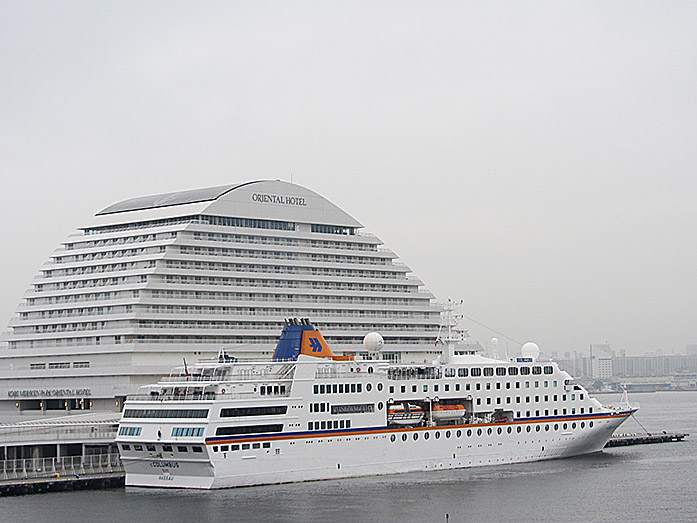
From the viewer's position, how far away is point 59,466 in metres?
65.1

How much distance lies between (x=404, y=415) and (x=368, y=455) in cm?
412

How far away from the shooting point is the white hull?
59062mm

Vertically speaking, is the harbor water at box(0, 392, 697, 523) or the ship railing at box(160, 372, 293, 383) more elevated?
the ship railing at box(160, 372, 293, 383)

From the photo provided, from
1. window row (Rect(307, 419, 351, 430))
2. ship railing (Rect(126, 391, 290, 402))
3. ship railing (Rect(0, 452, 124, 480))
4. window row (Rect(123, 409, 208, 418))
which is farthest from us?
ship railing (Rect(0, 452, 124, 480))

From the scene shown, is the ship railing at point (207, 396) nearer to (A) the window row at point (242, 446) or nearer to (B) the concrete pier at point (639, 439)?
(A) the window row at point (242, 446)

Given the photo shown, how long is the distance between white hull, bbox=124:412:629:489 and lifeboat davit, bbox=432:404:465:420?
83 centimetres

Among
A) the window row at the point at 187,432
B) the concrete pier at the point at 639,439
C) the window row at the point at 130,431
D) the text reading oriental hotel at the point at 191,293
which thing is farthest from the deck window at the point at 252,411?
the concrete pier at the point at 639,439

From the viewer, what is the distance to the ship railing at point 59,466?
6278cm

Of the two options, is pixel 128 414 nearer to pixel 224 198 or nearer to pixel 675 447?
pixel 224 198

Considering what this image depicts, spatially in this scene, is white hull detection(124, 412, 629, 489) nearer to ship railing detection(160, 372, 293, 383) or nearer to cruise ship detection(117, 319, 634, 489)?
cruise ship detection(117, 319, 634, 489)

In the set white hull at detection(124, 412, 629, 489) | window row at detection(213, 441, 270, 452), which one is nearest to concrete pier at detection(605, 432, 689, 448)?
white hull at detection(124, 412, 629, 489)

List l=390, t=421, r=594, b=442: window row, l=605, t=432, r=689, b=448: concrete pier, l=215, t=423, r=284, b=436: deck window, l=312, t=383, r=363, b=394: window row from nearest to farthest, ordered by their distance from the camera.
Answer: l=215, t=423, r=284, b=436: deck window → l=312, t=383, r=363, b=394: window row → l=390, t=421, r=594, b=442: window row → l=605, t=432, r=689, b=448: concrete pier

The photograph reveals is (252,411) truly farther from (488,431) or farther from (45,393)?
(45,393)

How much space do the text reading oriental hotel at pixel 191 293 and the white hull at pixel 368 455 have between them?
20010 mm
